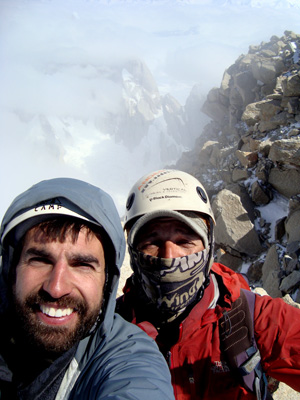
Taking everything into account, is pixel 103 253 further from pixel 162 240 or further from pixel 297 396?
pixel 297 396

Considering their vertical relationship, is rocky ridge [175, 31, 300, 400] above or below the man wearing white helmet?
below

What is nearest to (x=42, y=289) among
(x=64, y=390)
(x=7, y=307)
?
(x=7, y=307)

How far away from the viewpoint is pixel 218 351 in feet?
8.45

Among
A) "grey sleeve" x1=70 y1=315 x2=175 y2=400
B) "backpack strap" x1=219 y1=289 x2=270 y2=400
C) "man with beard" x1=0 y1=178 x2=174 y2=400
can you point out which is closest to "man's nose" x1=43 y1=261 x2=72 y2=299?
"man with beard" x1=0 y1=178 x2=174 y2=400

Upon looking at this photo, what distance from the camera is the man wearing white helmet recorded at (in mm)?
2492

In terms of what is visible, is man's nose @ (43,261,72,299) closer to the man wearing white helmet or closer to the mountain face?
the man wearing white helmet

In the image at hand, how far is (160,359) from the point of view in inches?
79.7

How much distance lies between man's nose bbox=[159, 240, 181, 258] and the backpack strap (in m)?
0.83

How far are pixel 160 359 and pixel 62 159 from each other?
134m

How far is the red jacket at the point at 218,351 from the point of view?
8.14 feet

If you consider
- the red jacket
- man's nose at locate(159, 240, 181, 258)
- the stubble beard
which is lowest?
the red jacket

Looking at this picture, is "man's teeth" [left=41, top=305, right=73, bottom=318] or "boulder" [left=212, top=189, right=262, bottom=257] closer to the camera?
"man's teeth" [left=41, top=305, right=73, bottom=318]

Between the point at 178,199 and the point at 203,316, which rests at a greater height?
the point at 178,199

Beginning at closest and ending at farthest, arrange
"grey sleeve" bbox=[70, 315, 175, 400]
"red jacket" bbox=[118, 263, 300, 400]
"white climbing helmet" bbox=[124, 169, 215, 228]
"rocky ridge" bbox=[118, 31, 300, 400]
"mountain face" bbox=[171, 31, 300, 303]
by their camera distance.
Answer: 1. "grey sleeve" bbox=[70, 315, 175, 400]
2. "red jacket" bbox=[118, 263, 300, 400]
3. "white climbing helmet" bbox=[124, 169, 215, 228]
4. "rocky ridge" bbox=[118, 31, 300, 400]
5. "mountain face" bbox=[171, 31, 300, 303]
